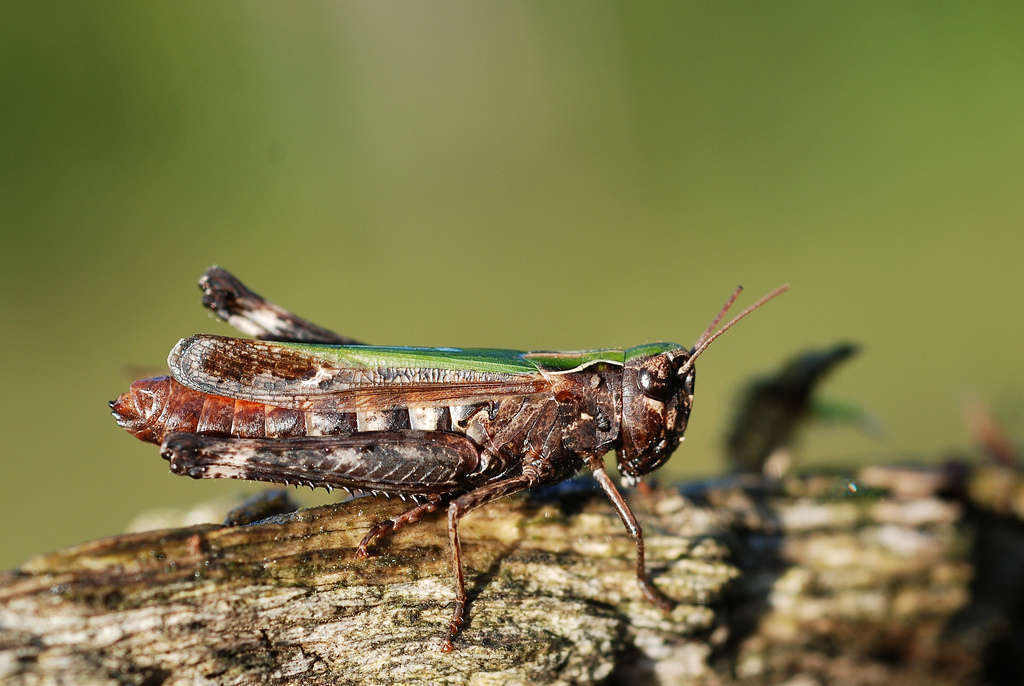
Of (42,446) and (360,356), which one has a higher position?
(42,446)

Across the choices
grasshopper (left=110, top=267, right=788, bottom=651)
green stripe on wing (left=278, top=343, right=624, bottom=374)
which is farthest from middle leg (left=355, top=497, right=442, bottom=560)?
green stripe on wing (left=278, top=343, right=624, bottom=374)

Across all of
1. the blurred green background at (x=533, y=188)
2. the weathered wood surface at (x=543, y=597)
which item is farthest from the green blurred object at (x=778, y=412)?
the blurred green background at (x=533, y=188)

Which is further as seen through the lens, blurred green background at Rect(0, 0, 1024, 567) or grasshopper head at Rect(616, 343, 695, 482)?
blurred green background at Rect(0, 0, 1024, 567)

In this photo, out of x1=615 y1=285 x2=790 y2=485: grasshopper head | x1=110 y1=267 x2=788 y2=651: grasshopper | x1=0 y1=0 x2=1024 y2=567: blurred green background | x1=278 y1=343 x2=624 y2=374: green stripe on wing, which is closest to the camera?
x1=110 y1=267 x2=788 y2=651: grasshopper

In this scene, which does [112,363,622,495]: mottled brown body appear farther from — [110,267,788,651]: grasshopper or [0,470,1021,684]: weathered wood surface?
[0,470,1021,684]: weathered wood surface

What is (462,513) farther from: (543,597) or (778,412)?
(778,412)

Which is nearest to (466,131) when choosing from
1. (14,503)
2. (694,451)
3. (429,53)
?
(429,53)

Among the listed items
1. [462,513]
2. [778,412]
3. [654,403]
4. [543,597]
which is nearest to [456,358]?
[462,513]

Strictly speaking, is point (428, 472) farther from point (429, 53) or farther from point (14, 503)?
point (429, 53)

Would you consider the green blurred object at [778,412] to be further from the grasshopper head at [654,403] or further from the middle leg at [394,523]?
the middle leg at [394,523]
